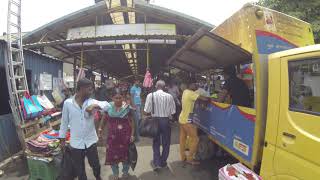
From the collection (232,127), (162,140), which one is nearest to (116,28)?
(162,140)

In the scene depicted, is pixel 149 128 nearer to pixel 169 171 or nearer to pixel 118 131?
pixel 118 131

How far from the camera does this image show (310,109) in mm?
2936

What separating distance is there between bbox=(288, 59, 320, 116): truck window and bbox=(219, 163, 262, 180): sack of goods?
851 millimetres

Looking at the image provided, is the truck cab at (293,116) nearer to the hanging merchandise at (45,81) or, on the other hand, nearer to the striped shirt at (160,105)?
the striped shirt at (160,105)

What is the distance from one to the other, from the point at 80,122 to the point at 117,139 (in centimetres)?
108

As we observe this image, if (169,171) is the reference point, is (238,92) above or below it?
above

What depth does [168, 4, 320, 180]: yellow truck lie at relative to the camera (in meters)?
2.85

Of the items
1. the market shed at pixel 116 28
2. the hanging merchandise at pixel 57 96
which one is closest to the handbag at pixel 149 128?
the market shed at pixel 116 28

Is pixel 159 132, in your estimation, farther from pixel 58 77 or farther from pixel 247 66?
pixel 58 77

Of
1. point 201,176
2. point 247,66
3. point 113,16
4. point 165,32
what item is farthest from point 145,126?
point 113,16

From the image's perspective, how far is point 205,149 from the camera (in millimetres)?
6590

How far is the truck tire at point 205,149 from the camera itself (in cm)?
658

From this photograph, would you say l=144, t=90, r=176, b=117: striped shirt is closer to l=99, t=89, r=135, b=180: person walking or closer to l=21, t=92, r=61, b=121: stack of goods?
l=99, t=89, r=135, b=180: person walking

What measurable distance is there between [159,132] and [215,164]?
4.84 ft
